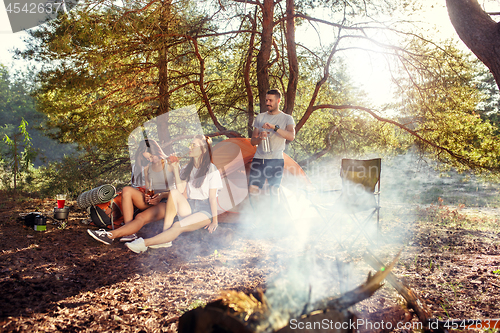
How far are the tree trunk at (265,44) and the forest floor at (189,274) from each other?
13.7 ft

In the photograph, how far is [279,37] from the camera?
909 cm

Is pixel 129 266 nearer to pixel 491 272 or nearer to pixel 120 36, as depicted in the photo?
pixel 491 272

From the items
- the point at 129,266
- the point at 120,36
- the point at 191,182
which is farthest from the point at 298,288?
the point at 120,36

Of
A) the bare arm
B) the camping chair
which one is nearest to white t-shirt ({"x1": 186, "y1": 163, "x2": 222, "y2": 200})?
the bare arm

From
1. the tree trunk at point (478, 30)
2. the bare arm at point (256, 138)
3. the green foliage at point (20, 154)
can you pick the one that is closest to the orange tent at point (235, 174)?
the bare arm at point (256, 138)

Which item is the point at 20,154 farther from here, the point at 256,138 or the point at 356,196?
the point at 356,196

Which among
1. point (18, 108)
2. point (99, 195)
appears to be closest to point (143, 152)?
point (99, 195)

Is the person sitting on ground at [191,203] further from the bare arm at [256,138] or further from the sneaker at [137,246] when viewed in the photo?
the bare arm at [256,138]

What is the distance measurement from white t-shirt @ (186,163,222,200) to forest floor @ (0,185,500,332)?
0.67 meters

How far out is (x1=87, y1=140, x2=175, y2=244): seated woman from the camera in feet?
12.0

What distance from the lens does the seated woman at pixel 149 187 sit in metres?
3.66

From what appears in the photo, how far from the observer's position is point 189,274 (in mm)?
2916

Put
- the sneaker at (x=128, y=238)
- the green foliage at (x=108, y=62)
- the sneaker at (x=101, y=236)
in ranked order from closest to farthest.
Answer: the sneaker at (x=101, y=236) → the sneaker at (x=128, y=238) → the green foliage at (x=108, y=62)

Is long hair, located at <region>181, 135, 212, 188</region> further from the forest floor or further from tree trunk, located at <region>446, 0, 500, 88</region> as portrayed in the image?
tree trunk, located at <region>446, 0, 500, 88</region>
